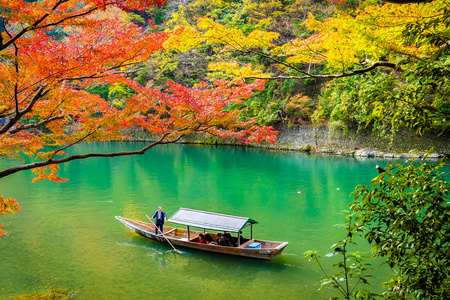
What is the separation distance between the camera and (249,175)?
20453 millimetres

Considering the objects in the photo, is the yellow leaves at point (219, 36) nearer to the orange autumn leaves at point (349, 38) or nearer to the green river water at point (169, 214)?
the orange autumn leaves at point (349, 38)

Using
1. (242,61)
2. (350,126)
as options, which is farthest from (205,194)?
(242,61)

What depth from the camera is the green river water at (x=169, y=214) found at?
743 cm

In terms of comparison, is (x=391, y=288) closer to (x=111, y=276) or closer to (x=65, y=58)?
(x=65, y=58)

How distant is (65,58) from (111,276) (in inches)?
203

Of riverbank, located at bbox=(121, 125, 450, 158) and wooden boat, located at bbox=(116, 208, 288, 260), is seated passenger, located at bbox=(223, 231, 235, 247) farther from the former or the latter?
riverbank, located at bbox=(121, 125, 450, 158)

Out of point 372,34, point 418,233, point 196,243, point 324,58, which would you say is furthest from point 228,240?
point 418,233

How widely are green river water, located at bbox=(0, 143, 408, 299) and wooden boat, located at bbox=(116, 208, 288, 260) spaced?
23 centimetres

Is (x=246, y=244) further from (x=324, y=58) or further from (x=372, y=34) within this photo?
(x=372, y=34)

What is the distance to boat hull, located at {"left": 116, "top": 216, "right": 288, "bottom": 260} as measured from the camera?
8.48 metres

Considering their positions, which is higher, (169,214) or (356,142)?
(356,142)

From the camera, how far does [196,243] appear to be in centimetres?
922

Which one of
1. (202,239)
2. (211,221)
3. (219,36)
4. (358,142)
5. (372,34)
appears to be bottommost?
(202,239)

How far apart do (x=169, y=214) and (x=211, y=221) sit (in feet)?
12.8
